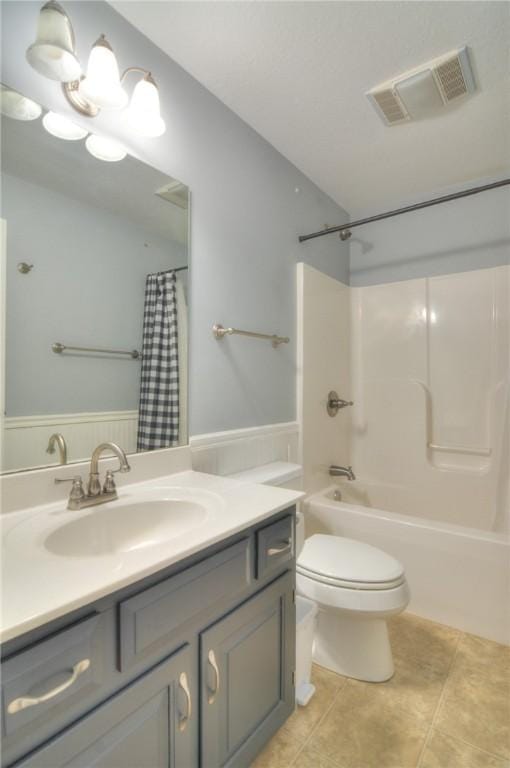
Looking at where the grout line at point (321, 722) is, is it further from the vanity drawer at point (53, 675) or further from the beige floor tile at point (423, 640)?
the vanity drawer at point (53, 675)

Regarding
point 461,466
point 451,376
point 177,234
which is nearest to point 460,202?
point 451,376

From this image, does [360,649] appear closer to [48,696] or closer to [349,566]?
[349,566]

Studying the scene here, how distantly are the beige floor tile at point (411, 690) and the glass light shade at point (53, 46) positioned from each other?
2.18 metres

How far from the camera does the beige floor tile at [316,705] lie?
1212 mm

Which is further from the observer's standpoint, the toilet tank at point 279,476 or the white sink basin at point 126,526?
the toilet tank at point 279,476

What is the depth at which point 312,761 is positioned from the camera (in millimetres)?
1103

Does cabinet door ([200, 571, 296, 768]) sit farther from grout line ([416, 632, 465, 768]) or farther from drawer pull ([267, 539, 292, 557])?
grout line ([416, 632, 465, 768])

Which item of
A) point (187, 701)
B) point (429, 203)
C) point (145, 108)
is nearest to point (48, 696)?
point (187, 701)

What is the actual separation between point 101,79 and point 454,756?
2.24 metres

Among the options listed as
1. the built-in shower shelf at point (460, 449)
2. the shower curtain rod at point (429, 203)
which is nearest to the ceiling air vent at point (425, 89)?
the shower curtain rod at point (429, 203)

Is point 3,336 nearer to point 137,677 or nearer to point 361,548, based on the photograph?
point 137,677

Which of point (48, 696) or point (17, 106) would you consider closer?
point (48, 696)

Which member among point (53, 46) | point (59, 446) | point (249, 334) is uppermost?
point (53, 46)

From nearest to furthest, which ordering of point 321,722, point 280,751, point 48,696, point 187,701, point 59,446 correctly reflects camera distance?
point 48,696
point 187,701
point 59,446
point 280,751
point 321,722
